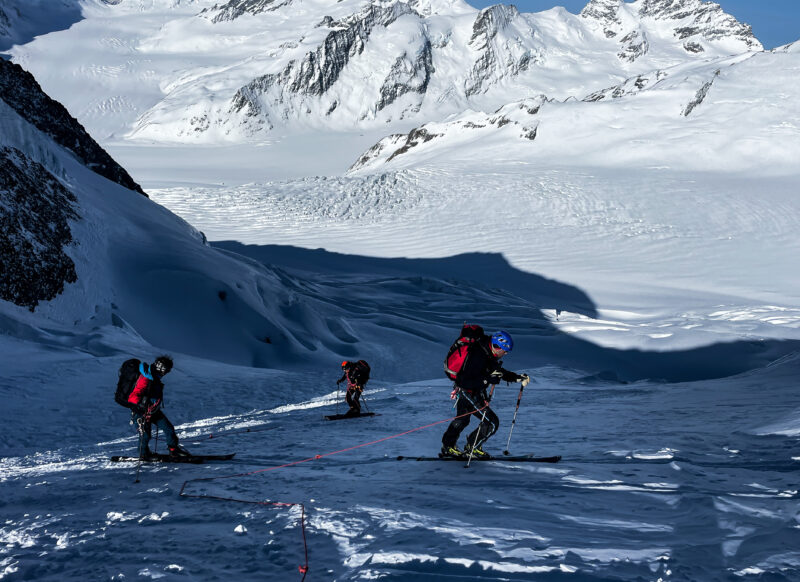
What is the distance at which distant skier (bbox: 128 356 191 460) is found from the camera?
7.97m

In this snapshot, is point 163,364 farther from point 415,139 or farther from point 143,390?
point 415,139

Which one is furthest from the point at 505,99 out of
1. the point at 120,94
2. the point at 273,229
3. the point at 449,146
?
the point at 273,229

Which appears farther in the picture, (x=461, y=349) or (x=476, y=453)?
(x=476, y=453)

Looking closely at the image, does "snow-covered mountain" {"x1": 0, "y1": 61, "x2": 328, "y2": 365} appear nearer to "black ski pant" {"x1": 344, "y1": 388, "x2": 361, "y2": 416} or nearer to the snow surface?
the snow surface

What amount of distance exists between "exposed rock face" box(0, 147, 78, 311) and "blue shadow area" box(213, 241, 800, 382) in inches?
304

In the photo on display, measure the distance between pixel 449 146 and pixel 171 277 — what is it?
6962 centimetres

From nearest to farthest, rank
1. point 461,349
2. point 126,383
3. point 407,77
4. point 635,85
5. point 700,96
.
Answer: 1. point 461,349
2. point 126,383
3. point 700,96
4. point 635,85
5. point 407,77

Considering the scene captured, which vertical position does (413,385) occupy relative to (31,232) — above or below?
below

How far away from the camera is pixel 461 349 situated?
7.82m

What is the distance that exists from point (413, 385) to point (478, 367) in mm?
9307

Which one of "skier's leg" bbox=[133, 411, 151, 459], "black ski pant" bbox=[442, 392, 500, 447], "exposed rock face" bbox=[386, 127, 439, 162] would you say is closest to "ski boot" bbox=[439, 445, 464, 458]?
"black ski pant" bbox=[442, 392, 500, 447]

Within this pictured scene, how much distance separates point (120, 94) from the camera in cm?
18650

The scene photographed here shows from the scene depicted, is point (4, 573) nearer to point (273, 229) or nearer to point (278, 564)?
point (278, 564)

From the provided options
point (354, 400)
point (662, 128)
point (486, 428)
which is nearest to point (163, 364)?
point (486, 428)
